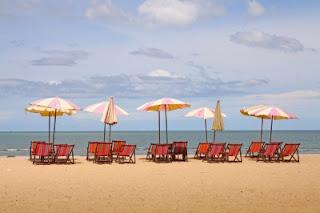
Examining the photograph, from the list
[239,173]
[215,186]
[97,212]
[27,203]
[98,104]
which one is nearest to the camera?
[97,212]

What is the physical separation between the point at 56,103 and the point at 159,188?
7.19 meters

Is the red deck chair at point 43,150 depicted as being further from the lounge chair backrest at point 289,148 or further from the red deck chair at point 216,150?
the lounge chair backrest at point 289,148

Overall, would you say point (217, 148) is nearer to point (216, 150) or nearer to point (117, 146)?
point (216, 150)

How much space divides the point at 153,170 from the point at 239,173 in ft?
7.41

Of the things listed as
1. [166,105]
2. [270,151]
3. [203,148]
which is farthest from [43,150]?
[270,151]

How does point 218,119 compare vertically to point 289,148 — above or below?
above

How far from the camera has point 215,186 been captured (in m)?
10.6

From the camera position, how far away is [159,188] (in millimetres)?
10297

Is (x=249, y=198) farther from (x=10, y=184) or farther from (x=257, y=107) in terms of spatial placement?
(x=257, y=107)

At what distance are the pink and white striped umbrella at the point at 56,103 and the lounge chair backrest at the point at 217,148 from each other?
14.5 feet

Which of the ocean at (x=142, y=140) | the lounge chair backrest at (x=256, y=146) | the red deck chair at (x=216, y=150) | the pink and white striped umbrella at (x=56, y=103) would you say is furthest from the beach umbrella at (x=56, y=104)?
the ocean at (x=142, y=140)

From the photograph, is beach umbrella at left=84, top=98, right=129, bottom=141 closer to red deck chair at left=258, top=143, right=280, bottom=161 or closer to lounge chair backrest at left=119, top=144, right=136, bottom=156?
lounge chair backrest at left=119, top=144, right=136, bottom=156

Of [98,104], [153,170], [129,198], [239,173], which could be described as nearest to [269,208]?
[129,198]

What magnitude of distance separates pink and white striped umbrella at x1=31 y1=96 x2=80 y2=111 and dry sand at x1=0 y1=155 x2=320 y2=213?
2.04 meters
